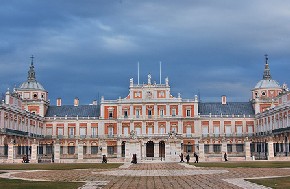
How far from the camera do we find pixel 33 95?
3600 inches

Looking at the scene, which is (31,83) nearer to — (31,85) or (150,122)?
(31,85)

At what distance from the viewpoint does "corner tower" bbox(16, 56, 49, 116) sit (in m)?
90.5

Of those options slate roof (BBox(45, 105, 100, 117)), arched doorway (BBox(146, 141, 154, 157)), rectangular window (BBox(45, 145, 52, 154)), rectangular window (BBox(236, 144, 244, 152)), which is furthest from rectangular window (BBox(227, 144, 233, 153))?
rectangular window (BBox(45, 145, 52, 154))

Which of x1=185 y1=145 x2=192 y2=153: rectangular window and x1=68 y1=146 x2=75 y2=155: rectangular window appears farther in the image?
x1=68 y1=146 x2=75 y2=155: rectangular window

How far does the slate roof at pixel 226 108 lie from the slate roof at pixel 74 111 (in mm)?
19612

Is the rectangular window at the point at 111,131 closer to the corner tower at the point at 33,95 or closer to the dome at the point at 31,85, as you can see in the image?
the corner tower at the point at 33,95

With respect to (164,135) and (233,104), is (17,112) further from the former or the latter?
(233,104)

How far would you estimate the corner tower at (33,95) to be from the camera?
90.5 metres

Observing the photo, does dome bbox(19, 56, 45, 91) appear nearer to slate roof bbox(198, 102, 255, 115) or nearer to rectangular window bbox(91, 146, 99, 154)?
rectangular window bbox(91, 146, 99, 154)

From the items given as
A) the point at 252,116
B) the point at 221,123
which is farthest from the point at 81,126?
the point at 252,116

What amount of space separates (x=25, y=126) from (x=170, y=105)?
25.9 m

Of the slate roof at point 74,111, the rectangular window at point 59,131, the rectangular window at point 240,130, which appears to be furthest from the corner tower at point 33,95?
the rectangular window at point 240,130

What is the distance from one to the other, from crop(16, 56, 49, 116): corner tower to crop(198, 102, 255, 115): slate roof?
94.1 feet

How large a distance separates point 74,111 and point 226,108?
2842cm
